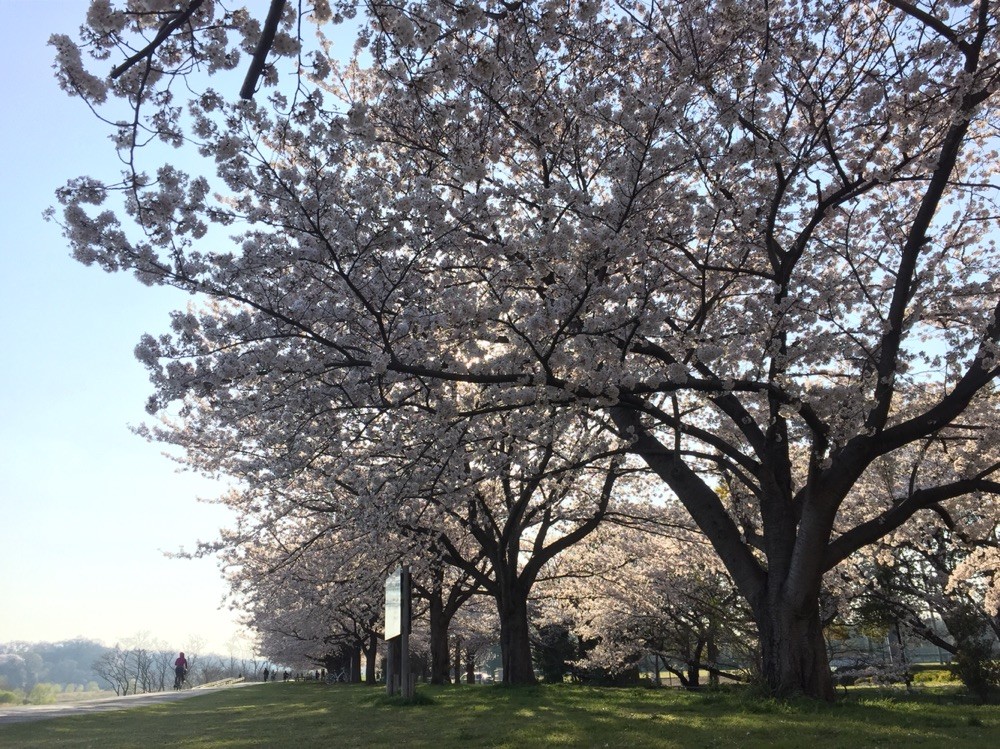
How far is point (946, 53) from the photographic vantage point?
24.7 ft

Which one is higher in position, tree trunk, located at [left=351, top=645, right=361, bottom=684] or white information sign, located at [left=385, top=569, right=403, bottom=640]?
white information sign, located at [left=385, top=569, right=403, bottom=640]

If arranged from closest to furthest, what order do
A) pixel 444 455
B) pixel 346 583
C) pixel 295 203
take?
pixel 295 203 < pixel 444 455 < pixel 346 583

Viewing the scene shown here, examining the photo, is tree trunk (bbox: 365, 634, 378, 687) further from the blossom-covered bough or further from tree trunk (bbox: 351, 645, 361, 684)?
the blossom-covered bough

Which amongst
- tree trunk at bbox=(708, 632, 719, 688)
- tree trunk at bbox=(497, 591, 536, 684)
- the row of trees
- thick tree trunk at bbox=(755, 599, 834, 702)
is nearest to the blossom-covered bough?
thick tree trunk at bbox=(755, 599, 834, 702)

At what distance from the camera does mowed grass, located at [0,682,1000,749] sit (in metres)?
7.20

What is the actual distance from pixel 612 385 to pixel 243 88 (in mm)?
4545

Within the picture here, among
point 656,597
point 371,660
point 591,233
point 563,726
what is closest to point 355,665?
point 371,660

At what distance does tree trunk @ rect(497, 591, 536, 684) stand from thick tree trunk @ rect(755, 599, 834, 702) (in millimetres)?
7614

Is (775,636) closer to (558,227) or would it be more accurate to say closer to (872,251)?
(872,251)

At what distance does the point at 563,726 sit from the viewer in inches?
349

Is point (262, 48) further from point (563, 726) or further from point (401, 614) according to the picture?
point (401, 614)

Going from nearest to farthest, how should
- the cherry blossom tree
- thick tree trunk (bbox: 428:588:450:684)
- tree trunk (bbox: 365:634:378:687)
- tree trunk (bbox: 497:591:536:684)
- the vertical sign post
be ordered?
1. the vertical sign post
2. tree trunk (bbox: 497:591:536:684)
3. the cherry blossom tree
4. thick tree trunk (bbox: 428:588:450:684)
5. tree trunk (bbox: 365:634:378:687)

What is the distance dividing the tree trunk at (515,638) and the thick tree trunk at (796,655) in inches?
300

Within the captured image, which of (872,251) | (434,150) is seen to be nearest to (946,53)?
(872,251)
